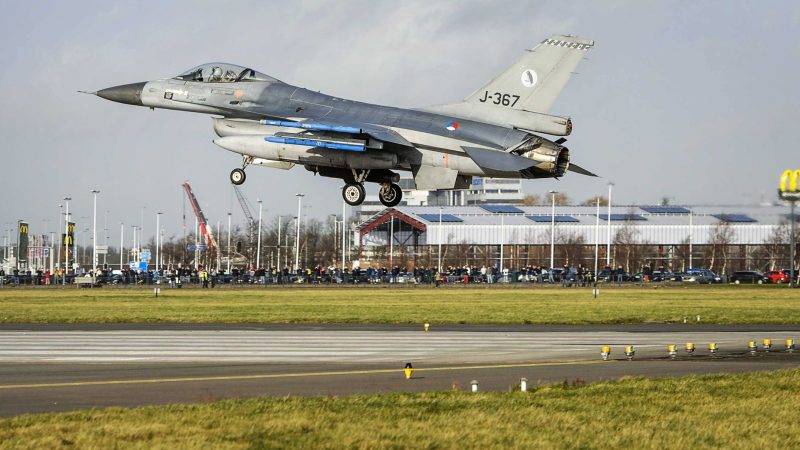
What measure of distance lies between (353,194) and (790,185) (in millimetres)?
14609

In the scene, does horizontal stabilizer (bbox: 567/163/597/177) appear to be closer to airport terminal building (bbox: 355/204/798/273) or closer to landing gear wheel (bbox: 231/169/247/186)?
landing gear wheel (bbox: 231/169/247/186)

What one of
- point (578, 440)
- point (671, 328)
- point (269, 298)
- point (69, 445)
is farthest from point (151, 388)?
point (269, 298)

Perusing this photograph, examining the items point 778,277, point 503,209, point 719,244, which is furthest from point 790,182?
point 503,209

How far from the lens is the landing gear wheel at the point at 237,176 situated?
123ft

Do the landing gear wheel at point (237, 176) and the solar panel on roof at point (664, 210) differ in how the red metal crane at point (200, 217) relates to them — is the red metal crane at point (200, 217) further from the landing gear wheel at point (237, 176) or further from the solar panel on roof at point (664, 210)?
the landing gear wheel at point (237, 176)

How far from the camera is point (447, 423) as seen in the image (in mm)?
17094

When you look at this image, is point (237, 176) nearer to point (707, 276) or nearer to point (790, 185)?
point (790, 185)

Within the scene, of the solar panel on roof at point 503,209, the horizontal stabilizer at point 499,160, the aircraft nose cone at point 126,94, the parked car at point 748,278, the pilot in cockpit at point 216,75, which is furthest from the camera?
the solar panel on roof at point 503,209

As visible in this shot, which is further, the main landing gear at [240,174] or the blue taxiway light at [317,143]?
the main landing gear at [240,174]

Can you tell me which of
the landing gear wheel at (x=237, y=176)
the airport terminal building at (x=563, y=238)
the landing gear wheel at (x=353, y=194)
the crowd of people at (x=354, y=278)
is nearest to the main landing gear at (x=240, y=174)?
the landing gear wheel at (x=237, y=176)

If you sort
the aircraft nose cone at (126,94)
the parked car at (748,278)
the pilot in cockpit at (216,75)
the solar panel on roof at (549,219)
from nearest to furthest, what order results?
the pilot in cockpit at (216,75)
the aircraft nose cone at (126,94)
the parked car at (748,278)
the solar panel on roof at (549,219)

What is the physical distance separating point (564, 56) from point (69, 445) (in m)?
25.8

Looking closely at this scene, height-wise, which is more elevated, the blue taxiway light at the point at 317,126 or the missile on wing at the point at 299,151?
the blue taxiway light at the point at 317,126

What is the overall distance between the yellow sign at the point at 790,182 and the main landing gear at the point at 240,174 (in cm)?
1752
